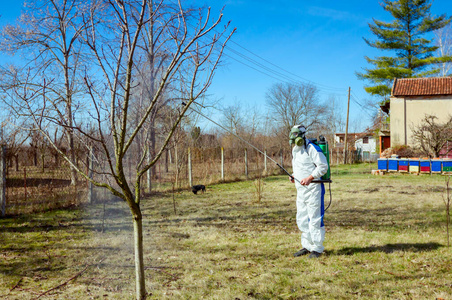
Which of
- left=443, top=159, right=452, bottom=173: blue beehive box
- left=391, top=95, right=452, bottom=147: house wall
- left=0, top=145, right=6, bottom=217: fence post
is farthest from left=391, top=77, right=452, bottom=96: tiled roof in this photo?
left=0, top=145, right=6, bottom=217: fence post

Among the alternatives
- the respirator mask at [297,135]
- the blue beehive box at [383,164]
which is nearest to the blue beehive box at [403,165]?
the blue beehive box at [383,164]

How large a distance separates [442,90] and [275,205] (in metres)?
24.1

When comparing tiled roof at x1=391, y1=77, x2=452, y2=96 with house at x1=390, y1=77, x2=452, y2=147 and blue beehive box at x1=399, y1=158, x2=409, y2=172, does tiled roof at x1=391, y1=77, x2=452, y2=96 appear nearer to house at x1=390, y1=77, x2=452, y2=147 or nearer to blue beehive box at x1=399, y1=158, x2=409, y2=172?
house at x1=390, y1=77, x2=452, y2=147

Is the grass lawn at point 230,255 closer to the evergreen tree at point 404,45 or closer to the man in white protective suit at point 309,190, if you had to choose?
the man in white protective suit at point 309,190

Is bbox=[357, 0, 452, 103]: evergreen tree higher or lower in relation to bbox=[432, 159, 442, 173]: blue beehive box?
higher

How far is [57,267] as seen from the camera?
4789 millimetres

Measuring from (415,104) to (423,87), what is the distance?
155cm

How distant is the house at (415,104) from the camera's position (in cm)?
2709

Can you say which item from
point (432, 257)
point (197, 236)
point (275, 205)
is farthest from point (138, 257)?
point (275, 205)

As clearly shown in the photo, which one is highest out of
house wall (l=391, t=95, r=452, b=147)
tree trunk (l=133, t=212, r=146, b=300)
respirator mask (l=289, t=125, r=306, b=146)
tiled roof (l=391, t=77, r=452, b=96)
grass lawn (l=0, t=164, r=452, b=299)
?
tiled roof (l=391, t=77, r=452, b=96)

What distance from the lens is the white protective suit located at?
486 cm

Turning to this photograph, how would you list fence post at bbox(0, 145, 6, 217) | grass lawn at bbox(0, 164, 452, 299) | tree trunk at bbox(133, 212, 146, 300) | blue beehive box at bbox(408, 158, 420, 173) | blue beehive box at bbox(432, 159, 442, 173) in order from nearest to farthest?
tree trunk at bbox(133, 212, 146, 300) < grass lawn at bbox(0, 164, 452, 299) < fence post at bbox(0, 145, 6, 217) < blue beehive box at bbox(432, 159, 442, 173) < blue beehive box at bbox(408, 158, 420, 173)

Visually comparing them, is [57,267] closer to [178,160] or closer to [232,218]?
[232,218]

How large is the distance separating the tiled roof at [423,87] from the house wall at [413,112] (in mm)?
471
